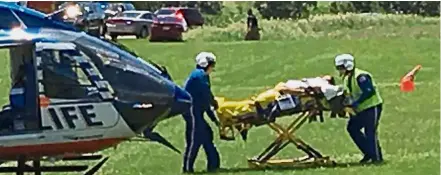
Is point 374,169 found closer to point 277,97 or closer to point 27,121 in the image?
point 277,97

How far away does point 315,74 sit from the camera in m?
36.7

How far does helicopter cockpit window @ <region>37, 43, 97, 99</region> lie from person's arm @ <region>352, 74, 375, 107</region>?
4654mm

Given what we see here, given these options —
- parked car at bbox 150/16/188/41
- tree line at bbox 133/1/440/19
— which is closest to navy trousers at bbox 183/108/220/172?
parked car at bbox 150/16/188/41

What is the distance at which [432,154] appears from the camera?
755 inches

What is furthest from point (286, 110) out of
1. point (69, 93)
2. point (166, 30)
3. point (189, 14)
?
point (189, 14)

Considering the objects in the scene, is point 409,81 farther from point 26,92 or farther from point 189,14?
point 189,14

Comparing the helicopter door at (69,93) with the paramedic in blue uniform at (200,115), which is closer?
the helicopter door at (69,93)

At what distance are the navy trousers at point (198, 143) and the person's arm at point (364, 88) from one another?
197 cm

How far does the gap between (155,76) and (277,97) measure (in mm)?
3232

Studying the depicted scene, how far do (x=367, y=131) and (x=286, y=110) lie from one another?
51.5 inches

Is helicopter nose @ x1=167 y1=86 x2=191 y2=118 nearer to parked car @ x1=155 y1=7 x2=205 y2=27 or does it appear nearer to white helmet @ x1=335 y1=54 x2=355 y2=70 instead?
white helmet @ x1=335 y1=54 x2=355 y2=70

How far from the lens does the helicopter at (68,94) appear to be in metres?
14.3

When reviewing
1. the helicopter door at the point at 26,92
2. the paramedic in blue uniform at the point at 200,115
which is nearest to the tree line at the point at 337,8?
the paramedic in blue uniform at the point at 200,115

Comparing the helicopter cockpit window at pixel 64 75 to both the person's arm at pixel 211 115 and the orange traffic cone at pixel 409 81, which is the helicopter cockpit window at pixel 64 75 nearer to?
the person's arm at pixel 211 115
